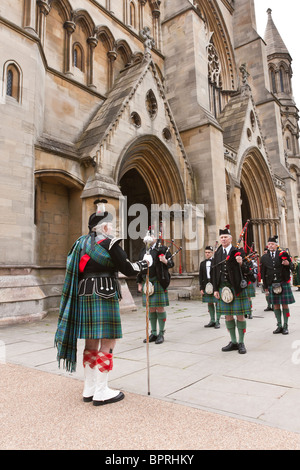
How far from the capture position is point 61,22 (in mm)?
11523

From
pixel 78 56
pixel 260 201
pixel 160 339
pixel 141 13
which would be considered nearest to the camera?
pixel 160 339

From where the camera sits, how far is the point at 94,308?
3.11 meters

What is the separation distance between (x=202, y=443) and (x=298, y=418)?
0.87 metres

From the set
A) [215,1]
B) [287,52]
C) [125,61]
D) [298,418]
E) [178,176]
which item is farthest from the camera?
[287,52]

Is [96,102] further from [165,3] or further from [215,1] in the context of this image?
[215,1]

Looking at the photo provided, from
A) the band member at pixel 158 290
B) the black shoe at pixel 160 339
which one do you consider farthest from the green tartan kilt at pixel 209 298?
the black shoe at pixel 160 339

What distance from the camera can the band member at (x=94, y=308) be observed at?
120 inches

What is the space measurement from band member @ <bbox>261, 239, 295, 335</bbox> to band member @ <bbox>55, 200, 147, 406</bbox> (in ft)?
12.3

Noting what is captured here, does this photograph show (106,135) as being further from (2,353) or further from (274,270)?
(2,353)

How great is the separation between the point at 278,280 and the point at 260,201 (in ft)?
50.3

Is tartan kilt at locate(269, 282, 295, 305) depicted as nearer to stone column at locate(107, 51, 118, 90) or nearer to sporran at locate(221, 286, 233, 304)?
sporran at locate(221, 286, 233, 304)

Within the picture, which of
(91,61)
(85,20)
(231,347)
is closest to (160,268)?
(231,347)

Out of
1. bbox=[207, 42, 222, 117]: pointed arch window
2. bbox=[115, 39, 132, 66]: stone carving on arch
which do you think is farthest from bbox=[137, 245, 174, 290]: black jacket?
bbox=[207, 42, 222, 117]: pointed arch window
